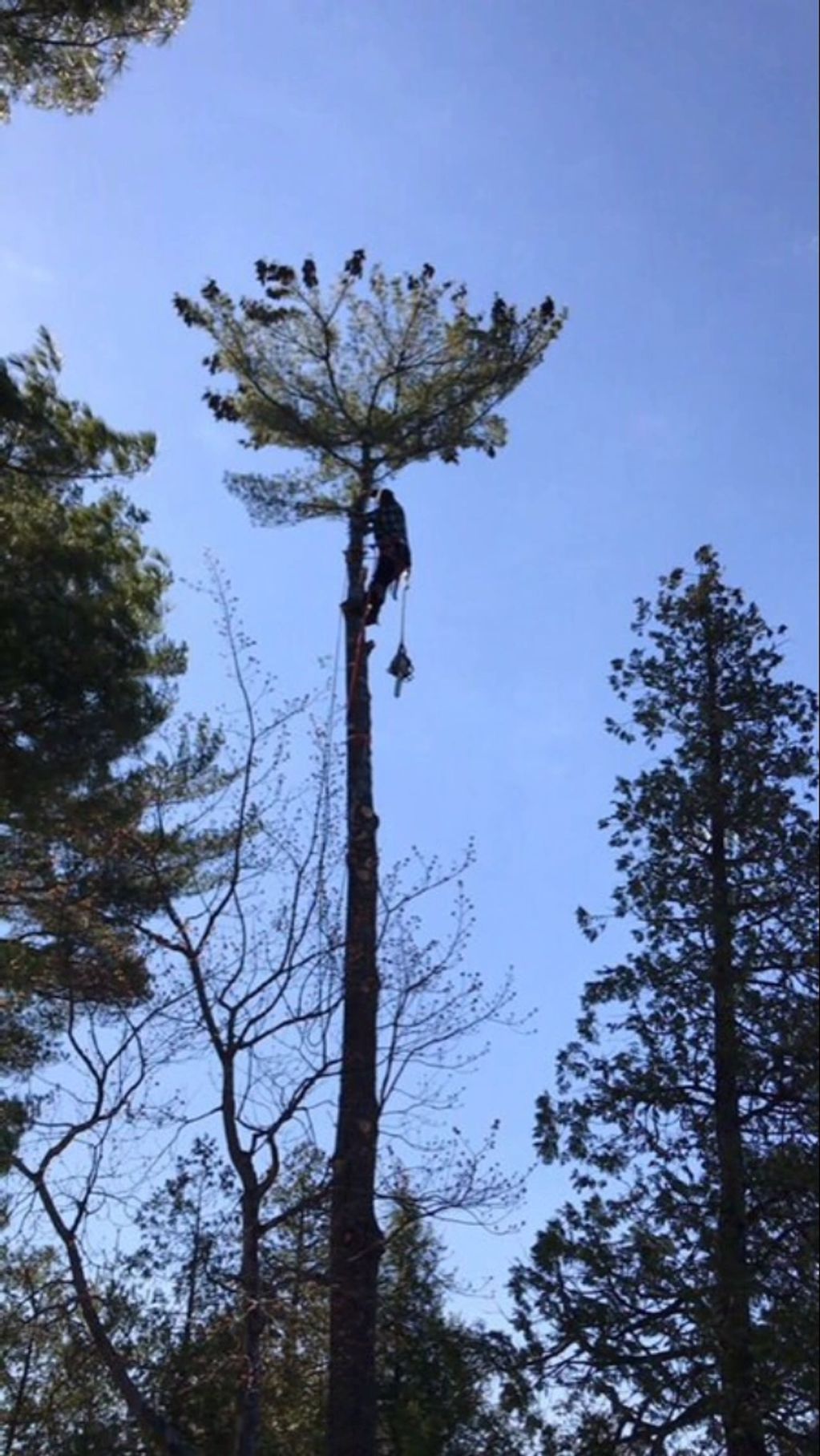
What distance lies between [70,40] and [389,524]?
17.1 ft

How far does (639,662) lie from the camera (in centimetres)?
1149

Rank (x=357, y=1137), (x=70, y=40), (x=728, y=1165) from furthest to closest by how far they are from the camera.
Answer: (x=70, y=40), (x=357, y=1137), (x=728, y=1165)

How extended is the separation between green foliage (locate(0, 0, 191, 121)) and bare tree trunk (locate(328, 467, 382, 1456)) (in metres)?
5.56

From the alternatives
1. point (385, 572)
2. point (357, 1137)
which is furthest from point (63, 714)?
point (357, 1137)

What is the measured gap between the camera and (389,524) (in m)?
11.7

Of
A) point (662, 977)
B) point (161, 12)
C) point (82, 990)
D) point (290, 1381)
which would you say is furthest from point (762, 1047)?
point (161, 12)

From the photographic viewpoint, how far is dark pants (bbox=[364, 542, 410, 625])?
1157 centimetres

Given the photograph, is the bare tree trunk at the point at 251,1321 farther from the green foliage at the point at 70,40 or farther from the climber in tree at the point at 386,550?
the green foliage at the point at 70,40

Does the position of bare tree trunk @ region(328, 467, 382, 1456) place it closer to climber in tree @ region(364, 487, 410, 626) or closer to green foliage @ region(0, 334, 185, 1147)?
climber in tree @ region(364, 487, 410, 626)

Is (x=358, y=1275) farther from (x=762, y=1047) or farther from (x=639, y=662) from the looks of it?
(x=639, y=662)

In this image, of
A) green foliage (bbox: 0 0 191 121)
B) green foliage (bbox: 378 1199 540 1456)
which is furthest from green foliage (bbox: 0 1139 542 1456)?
green foliage (bbox: 0 0 191 121)

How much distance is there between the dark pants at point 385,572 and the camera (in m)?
11.6

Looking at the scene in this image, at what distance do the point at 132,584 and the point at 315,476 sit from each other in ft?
8.72

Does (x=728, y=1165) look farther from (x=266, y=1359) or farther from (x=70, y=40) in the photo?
(x=70, y=40)
